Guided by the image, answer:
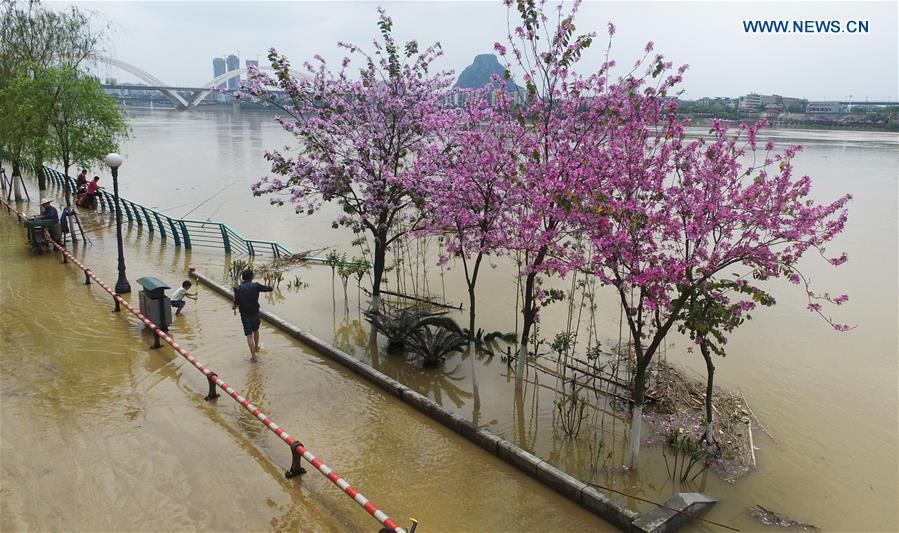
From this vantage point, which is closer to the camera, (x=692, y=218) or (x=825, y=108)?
(x=692, y=218)

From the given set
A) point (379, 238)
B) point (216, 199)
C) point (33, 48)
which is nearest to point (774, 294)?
point (379, 238)

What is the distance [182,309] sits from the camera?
12914 millimetres

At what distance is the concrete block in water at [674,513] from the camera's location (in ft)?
20.5

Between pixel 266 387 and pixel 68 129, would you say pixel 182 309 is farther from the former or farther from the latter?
pixel 68 129

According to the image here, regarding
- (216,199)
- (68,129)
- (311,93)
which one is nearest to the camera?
(311,93)

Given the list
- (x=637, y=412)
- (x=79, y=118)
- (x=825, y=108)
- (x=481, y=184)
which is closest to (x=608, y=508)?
(x=637, y=412)

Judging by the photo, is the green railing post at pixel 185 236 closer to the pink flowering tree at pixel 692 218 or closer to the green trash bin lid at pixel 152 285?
the green trash bin lid at pixel 152 285

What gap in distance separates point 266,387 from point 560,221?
192 inches

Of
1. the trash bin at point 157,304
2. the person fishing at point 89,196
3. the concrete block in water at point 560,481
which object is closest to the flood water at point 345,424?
the concrete block in water at point 560,481

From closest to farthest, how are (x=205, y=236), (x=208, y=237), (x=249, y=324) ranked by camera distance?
(x=249, y=324)
(x=205, y=236)
(x=208, y=237)

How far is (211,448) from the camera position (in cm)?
756

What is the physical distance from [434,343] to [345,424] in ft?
8.92

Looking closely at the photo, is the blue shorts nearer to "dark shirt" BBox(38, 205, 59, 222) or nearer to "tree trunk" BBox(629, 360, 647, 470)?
"tree trunk" BBox(629, 360, 647, 470)

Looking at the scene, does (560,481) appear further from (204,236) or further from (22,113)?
(22,113)
